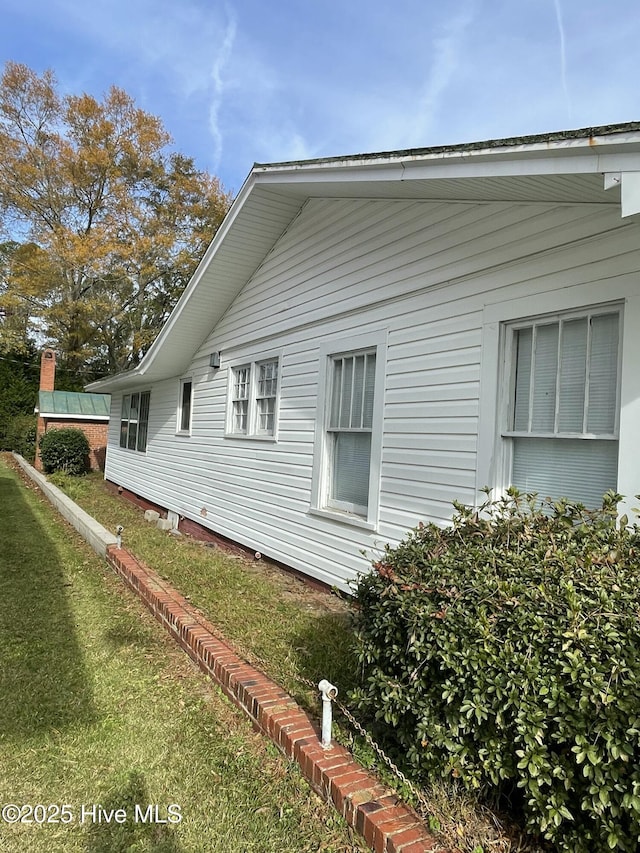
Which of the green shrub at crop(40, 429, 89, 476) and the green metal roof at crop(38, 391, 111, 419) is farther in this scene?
the green metal roof at crop(38, 391, 111, 419)

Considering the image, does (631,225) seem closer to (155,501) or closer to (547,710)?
(547,710)

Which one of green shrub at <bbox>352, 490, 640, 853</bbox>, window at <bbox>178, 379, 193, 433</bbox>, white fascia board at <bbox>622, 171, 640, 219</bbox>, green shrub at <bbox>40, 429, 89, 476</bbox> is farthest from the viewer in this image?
green shrub at <bbox>40, 429, 89, 476</bbox>

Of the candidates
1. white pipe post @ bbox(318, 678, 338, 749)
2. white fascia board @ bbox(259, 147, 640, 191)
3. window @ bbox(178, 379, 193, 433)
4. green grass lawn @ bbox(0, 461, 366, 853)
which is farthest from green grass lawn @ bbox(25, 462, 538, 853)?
white fascia board @ bbox(259, 147, 640, 191)

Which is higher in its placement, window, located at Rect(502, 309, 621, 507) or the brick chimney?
the brick chimney

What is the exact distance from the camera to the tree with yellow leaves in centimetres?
2559

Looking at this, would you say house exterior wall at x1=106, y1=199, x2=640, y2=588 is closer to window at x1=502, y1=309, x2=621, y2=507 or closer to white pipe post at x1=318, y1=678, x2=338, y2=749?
window at x1=502, y1=309, x2=621, y2=507

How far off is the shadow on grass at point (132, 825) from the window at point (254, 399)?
17.5 ft

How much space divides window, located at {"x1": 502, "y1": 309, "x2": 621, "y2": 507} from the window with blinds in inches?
79.5

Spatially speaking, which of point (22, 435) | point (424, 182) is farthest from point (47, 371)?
point (424, 182)

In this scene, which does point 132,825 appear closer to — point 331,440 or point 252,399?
point 331,440

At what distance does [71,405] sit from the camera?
2167cm

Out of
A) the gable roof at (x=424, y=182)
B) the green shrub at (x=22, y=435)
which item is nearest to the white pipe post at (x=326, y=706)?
the gable roof at (x=424, y=182)

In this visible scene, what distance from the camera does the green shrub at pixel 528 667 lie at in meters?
1.98

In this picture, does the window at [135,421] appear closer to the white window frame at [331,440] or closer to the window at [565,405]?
the white window frame at [331,440]
